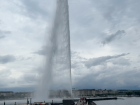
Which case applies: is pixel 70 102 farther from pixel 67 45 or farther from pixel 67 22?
pixel 67 22

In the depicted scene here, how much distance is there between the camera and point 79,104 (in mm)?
21297

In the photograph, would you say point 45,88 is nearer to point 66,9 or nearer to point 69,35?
point 69,35

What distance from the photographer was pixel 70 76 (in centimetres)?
3462

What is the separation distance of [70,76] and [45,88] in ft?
37.0

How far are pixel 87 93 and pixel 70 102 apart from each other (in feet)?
518

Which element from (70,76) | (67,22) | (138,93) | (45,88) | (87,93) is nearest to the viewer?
(70,76)

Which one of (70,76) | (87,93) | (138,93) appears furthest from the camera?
(87,93)

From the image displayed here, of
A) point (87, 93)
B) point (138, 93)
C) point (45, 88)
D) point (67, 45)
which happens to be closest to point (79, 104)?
point (67, 45)

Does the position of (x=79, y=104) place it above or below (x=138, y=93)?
above

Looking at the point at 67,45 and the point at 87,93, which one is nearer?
the point at 67,45

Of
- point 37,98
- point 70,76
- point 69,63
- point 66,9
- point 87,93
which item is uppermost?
Result: point 66,9

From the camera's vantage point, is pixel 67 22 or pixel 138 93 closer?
pixel 67 22

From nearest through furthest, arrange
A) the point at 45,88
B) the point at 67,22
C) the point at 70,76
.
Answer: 1. the point at 70,76
2. the point at 67,22
3. the point at 45,88

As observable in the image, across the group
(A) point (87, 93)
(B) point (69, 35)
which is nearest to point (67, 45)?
(B) point (69, 35)
